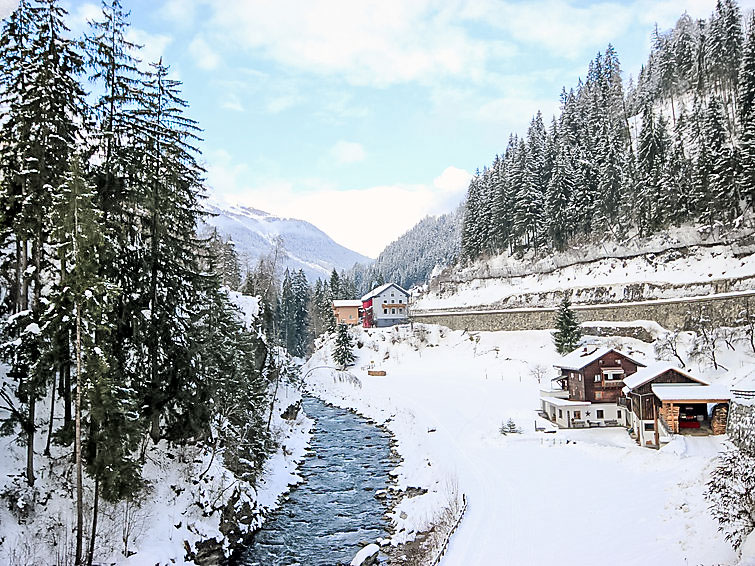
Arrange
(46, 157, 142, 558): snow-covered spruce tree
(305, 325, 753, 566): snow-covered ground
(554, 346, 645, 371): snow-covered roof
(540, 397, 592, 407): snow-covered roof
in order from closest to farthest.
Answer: (46, 157, 142, 558): snow-covered spruce tree < (305, 325, 753, 566): snow-covered ground < (540, 397, 592, 407): snow-covered roof < (554, 346, 645, 371): snow-covered roof

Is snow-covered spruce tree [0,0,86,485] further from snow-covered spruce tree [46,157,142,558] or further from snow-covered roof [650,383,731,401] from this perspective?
snow-covered roof [650,383,731,401]

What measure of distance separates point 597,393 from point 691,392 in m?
7.99

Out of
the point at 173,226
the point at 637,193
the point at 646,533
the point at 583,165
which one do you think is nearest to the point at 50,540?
the point at 173,226

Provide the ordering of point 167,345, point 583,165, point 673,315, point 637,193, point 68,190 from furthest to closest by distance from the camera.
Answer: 1. point 583,165
2. point 637,193
3. point 673,315
4. point 167,345
5. point 68,190

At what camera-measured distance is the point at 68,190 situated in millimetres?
14430

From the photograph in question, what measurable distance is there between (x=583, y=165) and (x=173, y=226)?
56.2m

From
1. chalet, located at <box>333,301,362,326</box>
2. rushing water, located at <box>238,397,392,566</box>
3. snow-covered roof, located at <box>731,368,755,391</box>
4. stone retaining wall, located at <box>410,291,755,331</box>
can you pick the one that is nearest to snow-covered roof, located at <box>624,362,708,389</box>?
snow-covered roof, located at <box>731,368,755,391</box>

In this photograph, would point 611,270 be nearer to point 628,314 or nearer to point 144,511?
point 628,314

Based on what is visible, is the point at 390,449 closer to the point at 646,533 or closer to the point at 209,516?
the point at 209,516

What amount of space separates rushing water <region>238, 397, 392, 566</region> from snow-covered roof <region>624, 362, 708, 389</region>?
1618 centimetres

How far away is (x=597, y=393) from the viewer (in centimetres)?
3550

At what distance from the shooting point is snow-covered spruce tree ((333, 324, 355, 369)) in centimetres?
6956

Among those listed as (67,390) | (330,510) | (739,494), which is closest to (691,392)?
(739,494)

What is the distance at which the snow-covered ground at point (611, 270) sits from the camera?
43438 mm
